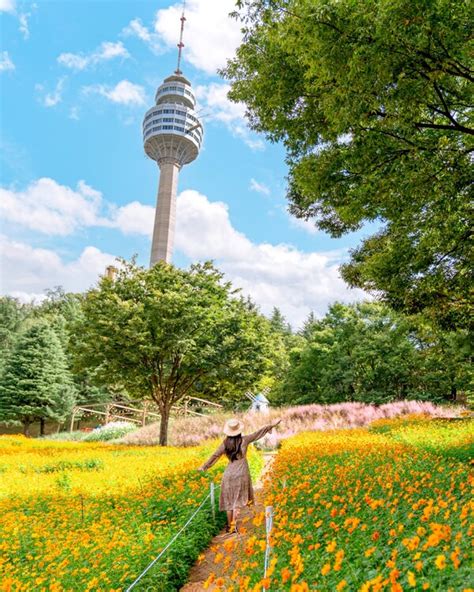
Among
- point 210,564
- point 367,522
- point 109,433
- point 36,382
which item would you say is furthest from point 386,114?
point 36,382

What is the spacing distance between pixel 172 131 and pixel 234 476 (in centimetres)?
8478

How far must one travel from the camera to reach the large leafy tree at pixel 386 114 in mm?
4359

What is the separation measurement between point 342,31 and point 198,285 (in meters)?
14.9

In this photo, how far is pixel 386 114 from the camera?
5.60 m

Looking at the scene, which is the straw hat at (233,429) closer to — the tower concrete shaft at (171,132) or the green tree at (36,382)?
the green tree at (36,382)

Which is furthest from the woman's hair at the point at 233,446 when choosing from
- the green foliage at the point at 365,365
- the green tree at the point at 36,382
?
the green tree at the point at 36,382

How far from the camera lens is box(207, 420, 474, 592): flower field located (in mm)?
2914

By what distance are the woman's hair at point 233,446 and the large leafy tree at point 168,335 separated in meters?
9.89

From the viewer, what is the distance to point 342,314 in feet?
101

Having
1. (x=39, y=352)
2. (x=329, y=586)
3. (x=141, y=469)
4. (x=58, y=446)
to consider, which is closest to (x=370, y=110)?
(x=329, y=586)

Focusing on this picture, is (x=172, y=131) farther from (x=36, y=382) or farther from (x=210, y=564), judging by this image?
(x=210, y=564)

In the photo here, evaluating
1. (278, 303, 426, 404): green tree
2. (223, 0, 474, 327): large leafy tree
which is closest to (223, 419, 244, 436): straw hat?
(223, 0, 474, 327): large leafy tree

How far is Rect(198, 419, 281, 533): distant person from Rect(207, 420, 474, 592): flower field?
43 centimetres

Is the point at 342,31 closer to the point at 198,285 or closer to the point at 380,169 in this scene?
the point at 380,169
